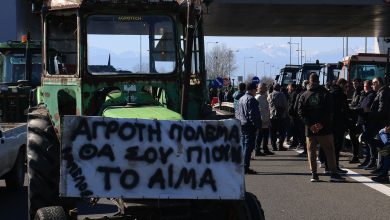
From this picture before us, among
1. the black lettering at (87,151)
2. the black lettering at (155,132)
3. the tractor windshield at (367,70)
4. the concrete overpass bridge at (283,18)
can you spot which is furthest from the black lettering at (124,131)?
the concrete overpass bridge at (283,18)

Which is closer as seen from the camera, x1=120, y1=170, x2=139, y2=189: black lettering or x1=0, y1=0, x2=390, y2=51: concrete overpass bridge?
x1=120, y1=170, x2=139, y2=189: black lettering

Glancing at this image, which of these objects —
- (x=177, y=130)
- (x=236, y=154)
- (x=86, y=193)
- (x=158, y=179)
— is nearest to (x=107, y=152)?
(x=86, y=193)

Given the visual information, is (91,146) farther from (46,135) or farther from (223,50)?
(223,50)

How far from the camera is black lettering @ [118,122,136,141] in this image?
5949 mm

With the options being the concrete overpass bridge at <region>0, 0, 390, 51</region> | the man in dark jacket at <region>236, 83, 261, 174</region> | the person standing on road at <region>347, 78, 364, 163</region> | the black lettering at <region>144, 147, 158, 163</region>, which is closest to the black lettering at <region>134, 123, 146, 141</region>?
the black lettering at <region>144, 147, 158, 163</region>

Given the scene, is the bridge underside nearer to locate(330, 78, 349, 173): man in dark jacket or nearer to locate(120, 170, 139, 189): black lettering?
locate(330, 78, 349, 173): man in dark jacket

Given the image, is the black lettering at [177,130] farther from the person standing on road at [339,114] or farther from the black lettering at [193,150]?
the person standing on road at [339,114]

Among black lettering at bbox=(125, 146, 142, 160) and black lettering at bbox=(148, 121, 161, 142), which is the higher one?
black lettering at bbox=(148, 121, 161, 142)

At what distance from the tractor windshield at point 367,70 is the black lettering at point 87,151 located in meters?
18.4

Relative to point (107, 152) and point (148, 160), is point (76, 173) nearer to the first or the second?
point (107, 152)

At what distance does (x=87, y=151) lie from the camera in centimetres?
590

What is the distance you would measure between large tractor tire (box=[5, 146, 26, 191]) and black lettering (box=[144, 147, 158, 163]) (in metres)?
6.02

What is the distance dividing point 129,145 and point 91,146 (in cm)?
33

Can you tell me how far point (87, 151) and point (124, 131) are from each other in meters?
0.37
